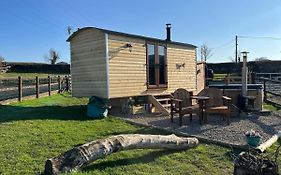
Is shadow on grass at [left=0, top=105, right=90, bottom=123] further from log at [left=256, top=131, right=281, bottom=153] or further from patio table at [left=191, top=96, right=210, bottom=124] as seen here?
log at [left=256, top=131, right=281, bottom=153]

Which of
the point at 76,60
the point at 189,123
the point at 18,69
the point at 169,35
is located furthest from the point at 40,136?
the point at 18,69

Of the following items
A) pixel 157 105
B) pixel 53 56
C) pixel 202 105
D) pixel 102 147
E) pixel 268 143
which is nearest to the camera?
pixel 102 147

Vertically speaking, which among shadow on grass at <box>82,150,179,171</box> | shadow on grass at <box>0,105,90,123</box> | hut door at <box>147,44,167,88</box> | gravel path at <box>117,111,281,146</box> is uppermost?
hut door at <box>147,44,167,88</box>

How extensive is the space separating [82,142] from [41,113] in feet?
11.7

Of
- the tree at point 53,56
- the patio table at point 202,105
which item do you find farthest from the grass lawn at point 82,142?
the tree at point 53,56

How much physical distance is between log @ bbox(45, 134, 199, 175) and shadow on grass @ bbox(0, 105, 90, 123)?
3.73m

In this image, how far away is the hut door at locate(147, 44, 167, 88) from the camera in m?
11.0

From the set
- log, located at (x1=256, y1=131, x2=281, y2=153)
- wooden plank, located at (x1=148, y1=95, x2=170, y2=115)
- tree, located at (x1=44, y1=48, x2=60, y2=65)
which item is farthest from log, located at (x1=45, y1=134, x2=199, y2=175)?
tree, located at (x1=44, y1=48, x2=60, y2=65)

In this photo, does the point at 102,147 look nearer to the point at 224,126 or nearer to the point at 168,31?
the point at 224,126

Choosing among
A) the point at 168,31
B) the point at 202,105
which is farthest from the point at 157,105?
the point at 168,31

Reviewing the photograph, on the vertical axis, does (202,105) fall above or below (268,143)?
above

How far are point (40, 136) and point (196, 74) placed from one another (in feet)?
30.2

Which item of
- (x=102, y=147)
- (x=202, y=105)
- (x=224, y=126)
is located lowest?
(x=224, y=126)

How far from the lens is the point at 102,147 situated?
183 inches
